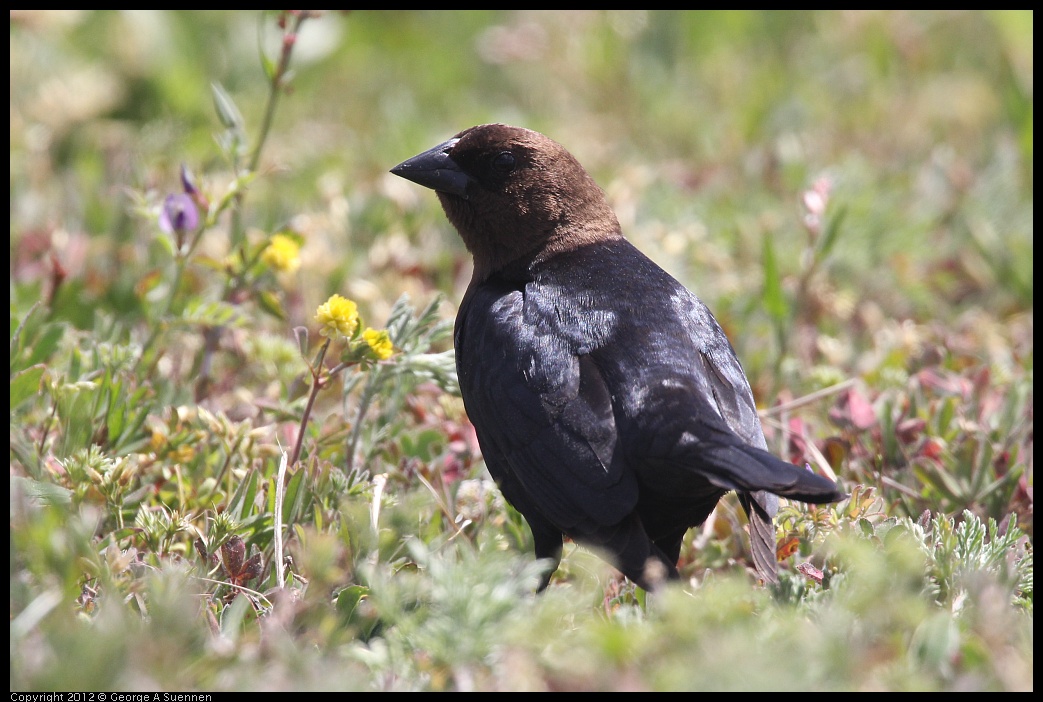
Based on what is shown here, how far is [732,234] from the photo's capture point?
507cm

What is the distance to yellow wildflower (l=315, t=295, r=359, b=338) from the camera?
2.73m

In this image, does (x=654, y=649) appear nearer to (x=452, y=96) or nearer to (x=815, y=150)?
(x=815, y=150)

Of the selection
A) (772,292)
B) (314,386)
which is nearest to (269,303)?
(314,386)

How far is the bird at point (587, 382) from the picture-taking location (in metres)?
2.52

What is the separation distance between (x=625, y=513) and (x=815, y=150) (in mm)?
4110

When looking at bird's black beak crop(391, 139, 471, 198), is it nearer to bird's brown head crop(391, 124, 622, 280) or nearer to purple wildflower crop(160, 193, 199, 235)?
bird's brown head crop(391, 124, 622, 280)

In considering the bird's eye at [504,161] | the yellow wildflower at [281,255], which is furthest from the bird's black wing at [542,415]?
the yellow wildflower at [281,255]

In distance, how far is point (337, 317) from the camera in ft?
9.00

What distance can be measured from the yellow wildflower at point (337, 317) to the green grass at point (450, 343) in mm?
133

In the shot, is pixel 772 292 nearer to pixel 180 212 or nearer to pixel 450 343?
pixel 450 343

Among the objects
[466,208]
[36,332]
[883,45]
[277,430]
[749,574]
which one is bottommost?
[749,574]

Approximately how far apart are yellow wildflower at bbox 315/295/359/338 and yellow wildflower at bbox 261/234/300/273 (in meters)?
0.73

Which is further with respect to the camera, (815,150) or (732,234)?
(815,150)
